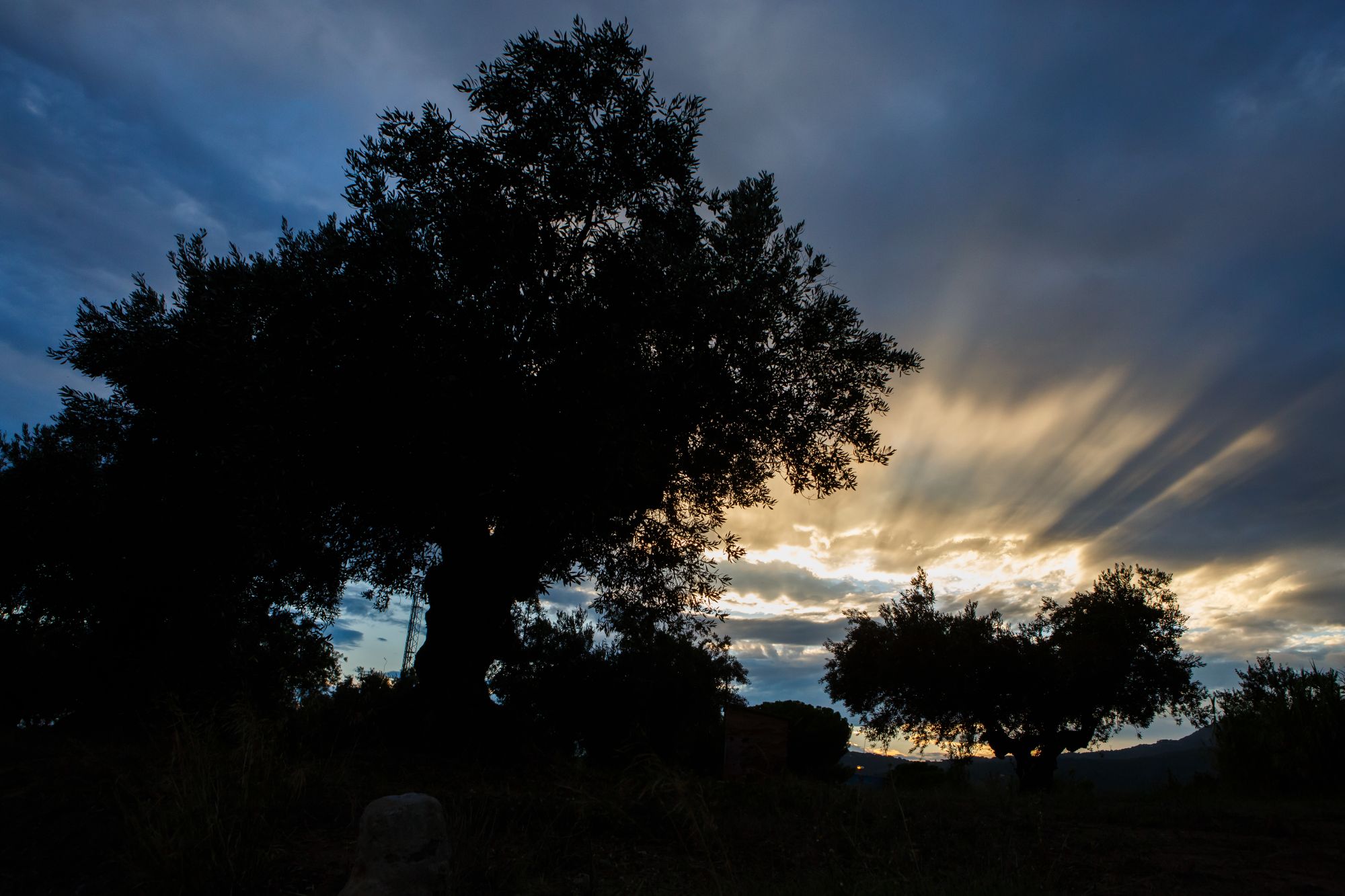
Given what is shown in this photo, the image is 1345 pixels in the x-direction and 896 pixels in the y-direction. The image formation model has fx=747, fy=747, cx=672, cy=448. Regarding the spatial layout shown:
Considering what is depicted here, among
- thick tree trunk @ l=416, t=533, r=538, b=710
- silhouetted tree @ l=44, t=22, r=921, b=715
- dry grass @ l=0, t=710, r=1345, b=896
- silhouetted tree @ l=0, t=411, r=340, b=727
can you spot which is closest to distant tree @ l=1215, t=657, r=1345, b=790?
dry grass @ l=0, t=710, r=1345, b=896

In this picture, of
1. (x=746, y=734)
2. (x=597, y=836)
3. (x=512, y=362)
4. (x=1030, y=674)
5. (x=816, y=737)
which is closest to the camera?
(x=597, y=836)

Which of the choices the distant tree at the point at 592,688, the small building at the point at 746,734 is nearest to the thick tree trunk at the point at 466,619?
the small building at the point at 746,734

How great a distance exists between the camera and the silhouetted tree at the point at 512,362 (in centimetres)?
1202

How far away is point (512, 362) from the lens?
12.7m

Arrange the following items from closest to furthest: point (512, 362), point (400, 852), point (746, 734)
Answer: point (400, 852), point (512, 362), point (746, 734)

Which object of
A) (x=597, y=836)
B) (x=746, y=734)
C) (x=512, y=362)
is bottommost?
(x=597, y=836)

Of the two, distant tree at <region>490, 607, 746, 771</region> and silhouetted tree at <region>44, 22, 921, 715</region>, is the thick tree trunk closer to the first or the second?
silhouetted tree at <region>44, 22, 921, 715</region>

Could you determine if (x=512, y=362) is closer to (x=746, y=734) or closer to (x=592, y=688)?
(x=746, y=734)

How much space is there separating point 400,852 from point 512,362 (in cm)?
830

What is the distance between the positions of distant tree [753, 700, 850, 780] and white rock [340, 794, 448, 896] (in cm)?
3813

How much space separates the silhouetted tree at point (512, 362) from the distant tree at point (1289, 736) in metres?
10.3

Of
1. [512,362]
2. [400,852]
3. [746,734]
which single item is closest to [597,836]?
[400,852]

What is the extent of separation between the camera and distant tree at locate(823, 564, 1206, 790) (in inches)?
1199

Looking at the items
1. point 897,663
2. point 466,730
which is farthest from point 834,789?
point 897,663
